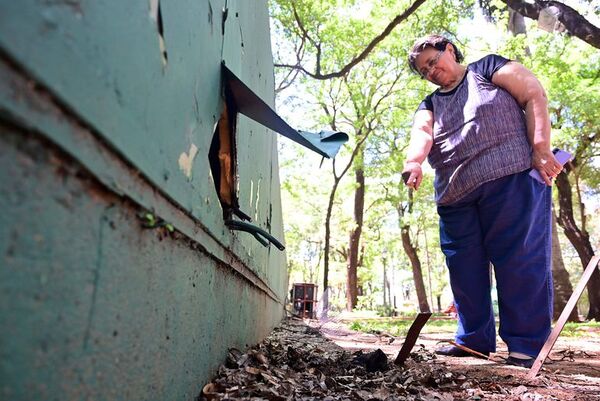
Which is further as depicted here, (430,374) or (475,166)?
(475,166)

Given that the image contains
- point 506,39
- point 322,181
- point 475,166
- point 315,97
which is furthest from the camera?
point 322,181

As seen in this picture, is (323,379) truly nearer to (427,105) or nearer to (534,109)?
(534,109)

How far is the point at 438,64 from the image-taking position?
3148 mm

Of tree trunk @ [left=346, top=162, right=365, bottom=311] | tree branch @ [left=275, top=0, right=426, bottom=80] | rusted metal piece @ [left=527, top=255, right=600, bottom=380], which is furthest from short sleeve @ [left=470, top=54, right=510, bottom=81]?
tree trunk @ [left=346, top=162, right=365, bottom=311]

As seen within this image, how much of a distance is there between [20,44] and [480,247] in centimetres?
306

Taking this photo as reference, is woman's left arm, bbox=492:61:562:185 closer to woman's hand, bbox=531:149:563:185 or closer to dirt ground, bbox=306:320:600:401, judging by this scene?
woman's hand, bbox=531:149:563:185

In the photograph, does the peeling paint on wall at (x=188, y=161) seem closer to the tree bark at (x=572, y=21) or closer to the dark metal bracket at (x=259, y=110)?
the dark metal bracket at (x=259, y=110)

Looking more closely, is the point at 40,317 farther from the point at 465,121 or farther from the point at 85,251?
the point at 465,121

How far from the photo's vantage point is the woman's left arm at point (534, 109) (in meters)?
2.70

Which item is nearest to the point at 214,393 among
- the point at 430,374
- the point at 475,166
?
the point at 430,374

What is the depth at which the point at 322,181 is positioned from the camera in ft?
92.8

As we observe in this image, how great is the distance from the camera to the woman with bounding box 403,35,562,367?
107 inches

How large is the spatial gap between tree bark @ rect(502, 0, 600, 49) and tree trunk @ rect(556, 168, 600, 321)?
7205 millimetres

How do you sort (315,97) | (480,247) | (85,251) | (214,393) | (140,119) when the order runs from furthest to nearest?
(315,97), (480,247), (214,393), (140,119), (85,251)
